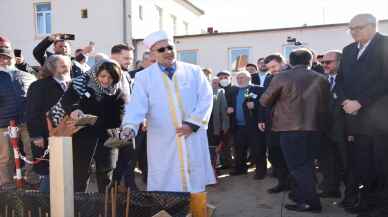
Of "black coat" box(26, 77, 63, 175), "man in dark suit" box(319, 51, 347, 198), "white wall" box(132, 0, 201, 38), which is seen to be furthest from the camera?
"white wall" box(132, 0, 201, 38)

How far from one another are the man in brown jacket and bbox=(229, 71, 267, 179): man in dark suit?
175 centimetres

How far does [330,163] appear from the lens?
5.61 m

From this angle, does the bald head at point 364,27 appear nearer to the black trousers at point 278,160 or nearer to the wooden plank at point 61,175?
the black trousers at point 278,160

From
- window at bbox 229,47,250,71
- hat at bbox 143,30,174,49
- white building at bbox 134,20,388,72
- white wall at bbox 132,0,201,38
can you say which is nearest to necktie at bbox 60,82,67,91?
hat at bbox 143,30,174,49

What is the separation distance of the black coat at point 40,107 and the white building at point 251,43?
52.3ft

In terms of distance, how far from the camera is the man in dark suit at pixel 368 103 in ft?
14.3

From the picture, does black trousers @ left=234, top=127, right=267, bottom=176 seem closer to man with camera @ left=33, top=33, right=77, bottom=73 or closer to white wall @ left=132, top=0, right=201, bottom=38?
man with camera @ left=33, top=33, right=77, bottom=73

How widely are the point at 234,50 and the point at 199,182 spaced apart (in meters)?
17.6

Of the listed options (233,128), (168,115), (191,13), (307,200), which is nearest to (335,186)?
(307,200)

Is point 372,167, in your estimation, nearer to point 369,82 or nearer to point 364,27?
point 369,82

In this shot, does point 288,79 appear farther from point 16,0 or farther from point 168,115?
point 16,0

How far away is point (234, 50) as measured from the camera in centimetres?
2112

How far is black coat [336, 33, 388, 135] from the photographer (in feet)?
14.3

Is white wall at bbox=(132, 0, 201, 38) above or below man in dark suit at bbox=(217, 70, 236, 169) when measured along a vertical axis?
above
